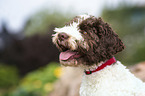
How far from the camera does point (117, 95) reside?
290 centimetres

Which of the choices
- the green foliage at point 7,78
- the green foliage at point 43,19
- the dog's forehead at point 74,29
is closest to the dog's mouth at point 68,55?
the dog's forehead at point 74,29

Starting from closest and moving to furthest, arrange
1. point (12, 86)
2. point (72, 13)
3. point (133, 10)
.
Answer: point (12, 86)
point (133, 10)
point (72, 13)

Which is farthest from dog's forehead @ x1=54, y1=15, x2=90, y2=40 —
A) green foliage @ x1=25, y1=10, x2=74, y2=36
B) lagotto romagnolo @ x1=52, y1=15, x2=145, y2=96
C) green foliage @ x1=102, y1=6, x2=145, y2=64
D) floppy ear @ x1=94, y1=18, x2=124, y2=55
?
green foliage @ x1=25, y1=10, x2=74, y2=36

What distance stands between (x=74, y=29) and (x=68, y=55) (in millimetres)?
364

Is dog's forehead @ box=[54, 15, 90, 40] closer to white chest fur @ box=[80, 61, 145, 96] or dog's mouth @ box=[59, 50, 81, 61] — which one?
dog's mouth @ box=[59, 50, 81, 61]

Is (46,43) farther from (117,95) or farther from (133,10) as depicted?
(117,95)

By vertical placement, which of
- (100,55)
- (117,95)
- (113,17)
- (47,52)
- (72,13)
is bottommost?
(117,95)

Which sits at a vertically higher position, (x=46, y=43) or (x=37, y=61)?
(x=46, y=43)

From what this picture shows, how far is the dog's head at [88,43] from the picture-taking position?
2895mm

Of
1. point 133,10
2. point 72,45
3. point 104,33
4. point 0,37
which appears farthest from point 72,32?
point 0,37

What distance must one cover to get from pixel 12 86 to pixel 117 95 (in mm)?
15677

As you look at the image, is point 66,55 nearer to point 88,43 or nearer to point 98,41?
point 88,43

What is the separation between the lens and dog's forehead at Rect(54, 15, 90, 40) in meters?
2.86

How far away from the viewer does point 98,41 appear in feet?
9.78
